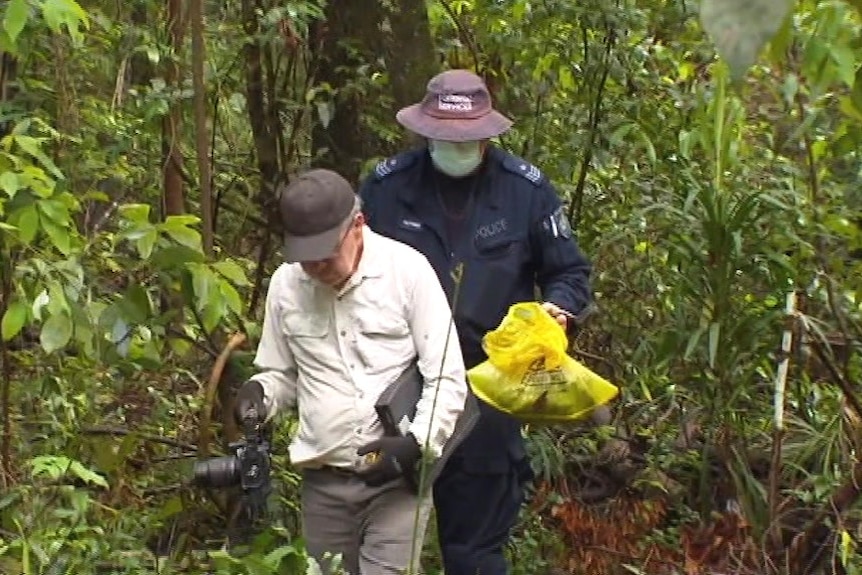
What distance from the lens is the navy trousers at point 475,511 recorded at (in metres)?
3.95

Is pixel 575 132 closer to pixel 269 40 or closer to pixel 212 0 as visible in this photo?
pixel 269 40

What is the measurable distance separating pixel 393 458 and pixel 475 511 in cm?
86

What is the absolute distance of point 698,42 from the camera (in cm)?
568

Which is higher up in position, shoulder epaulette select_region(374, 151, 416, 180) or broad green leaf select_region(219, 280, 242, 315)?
shoulder epaulette select_region(374, 151, 416, 180)

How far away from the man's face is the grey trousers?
54 cm

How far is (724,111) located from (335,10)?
212cm

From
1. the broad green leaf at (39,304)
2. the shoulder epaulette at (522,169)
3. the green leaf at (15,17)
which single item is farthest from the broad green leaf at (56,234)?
the shoulder epaulette at (522,169)

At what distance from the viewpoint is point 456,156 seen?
3770 mm

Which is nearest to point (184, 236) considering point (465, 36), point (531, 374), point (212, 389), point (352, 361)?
point (352, 361)

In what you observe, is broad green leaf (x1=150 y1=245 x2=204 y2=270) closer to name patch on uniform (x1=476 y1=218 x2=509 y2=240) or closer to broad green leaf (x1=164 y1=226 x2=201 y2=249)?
broad green leaf (x1=164 y1=226 x2=201 y2=249)

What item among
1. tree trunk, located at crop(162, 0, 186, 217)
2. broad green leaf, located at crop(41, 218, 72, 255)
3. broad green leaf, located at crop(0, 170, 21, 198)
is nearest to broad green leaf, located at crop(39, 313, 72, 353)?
broad green leaf, located at crop(41, 218, 72, 255)

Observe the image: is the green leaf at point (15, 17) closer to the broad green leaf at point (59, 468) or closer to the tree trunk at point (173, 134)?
the broad green leaf at point (59, 468)

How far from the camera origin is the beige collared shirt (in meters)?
3.34

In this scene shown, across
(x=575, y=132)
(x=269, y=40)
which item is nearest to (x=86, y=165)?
(x=269, y=40)
